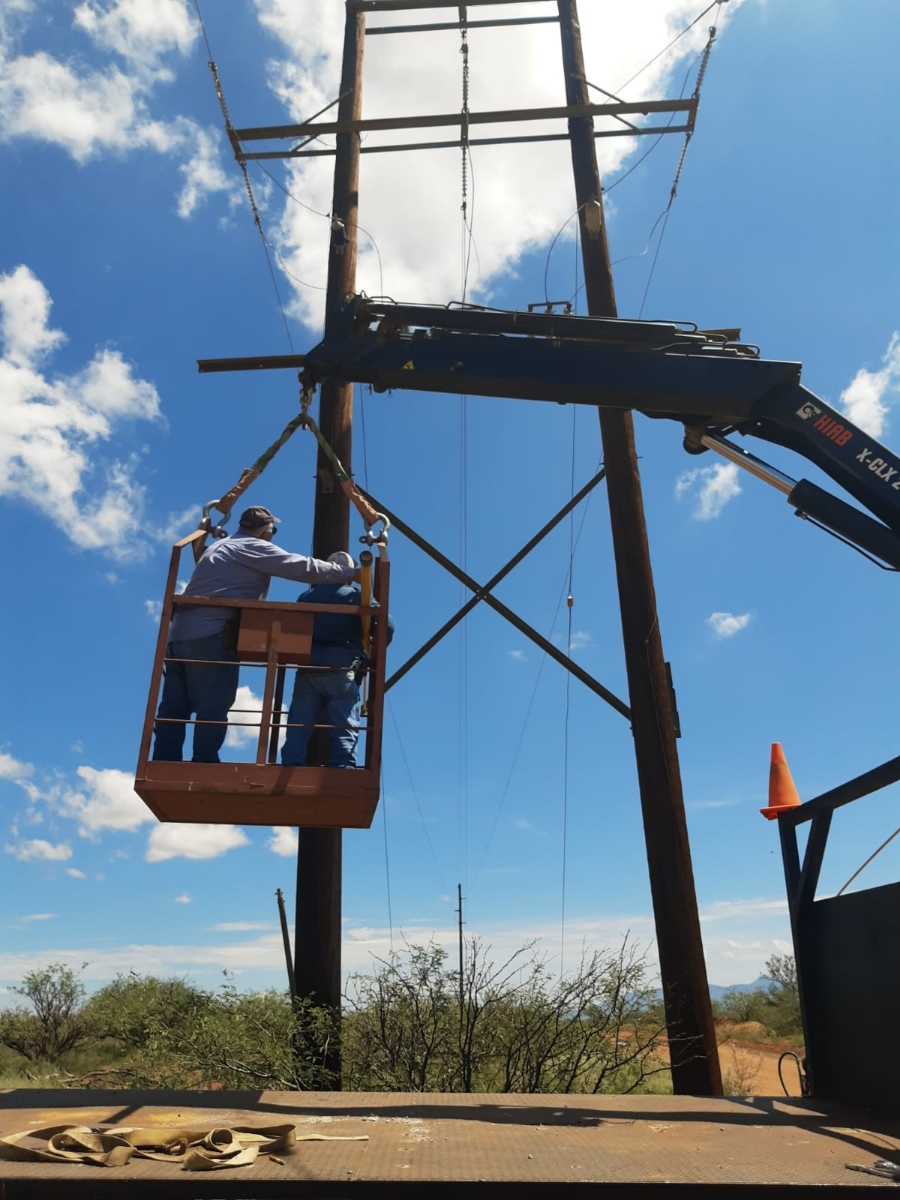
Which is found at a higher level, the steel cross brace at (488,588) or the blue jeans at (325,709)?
the steel cross brace at (488,588)

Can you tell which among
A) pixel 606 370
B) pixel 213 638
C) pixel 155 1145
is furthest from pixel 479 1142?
pixel 606 370

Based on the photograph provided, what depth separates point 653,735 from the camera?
24.5 ft

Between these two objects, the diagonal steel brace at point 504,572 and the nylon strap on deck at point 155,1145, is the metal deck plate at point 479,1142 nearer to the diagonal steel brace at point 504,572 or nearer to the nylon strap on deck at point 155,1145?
the nylon strap on deck at point 155,1145

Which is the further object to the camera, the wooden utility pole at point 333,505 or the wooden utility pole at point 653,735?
the wooden utility pole at point 333,505

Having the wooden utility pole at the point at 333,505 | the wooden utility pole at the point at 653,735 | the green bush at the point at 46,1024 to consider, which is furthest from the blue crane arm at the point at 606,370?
the green bush at the point at 46,1024

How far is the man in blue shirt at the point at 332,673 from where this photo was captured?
16.6ft

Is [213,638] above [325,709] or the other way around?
above

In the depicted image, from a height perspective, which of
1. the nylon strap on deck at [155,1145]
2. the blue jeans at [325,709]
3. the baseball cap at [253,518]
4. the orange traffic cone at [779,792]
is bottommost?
the nylon strap on deck at [155,1145]

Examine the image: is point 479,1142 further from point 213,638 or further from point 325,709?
point 213,638

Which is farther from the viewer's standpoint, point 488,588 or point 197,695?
point 488,588

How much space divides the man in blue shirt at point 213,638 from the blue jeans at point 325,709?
0.36 m

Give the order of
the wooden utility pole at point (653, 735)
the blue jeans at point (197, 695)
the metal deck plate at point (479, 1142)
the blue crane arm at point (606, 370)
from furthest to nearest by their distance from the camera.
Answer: the wooden utility pole at point (653, 735), the blue crane arm at point (606, 370), the blue jeans at point (197, 695), the metal deck plate at point (479, 1142)

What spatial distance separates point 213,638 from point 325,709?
30.0 inches

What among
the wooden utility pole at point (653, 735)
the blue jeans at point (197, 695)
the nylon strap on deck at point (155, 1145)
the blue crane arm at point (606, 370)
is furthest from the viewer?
the wooden utility pole at point (653, 735)
